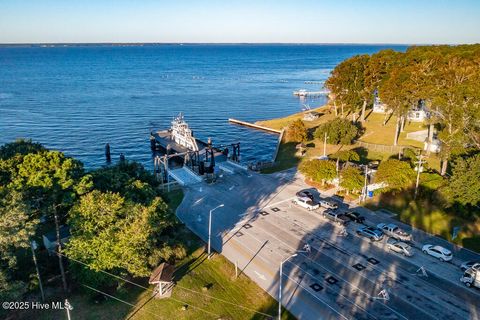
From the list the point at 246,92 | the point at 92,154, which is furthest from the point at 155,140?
the point at 246,92

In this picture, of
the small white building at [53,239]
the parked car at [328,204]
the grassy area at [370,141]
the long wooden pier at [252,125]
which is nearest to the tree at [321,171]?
the parked car at [328,204]

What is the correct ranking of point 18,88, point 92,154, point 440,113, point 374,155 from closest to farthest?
point 440,113 < point 374,155 < point 92,154 < point 18,88

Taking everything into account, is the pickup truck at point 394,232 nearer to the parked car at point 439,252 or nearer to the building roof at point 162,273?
the parked car at point 439,252

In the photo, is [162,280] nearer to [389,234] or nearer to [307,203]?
[307,203]

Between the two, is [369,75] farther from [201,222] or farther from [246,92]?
[246,92]

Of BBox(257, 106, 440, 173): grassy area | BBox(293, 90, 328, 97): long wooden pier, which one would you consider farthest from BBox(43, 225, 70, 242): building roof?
BBox(293, 90, 328, 97): long wooden pier

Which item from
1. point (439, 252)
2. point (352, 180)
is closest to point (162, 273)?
point (439, 252)
